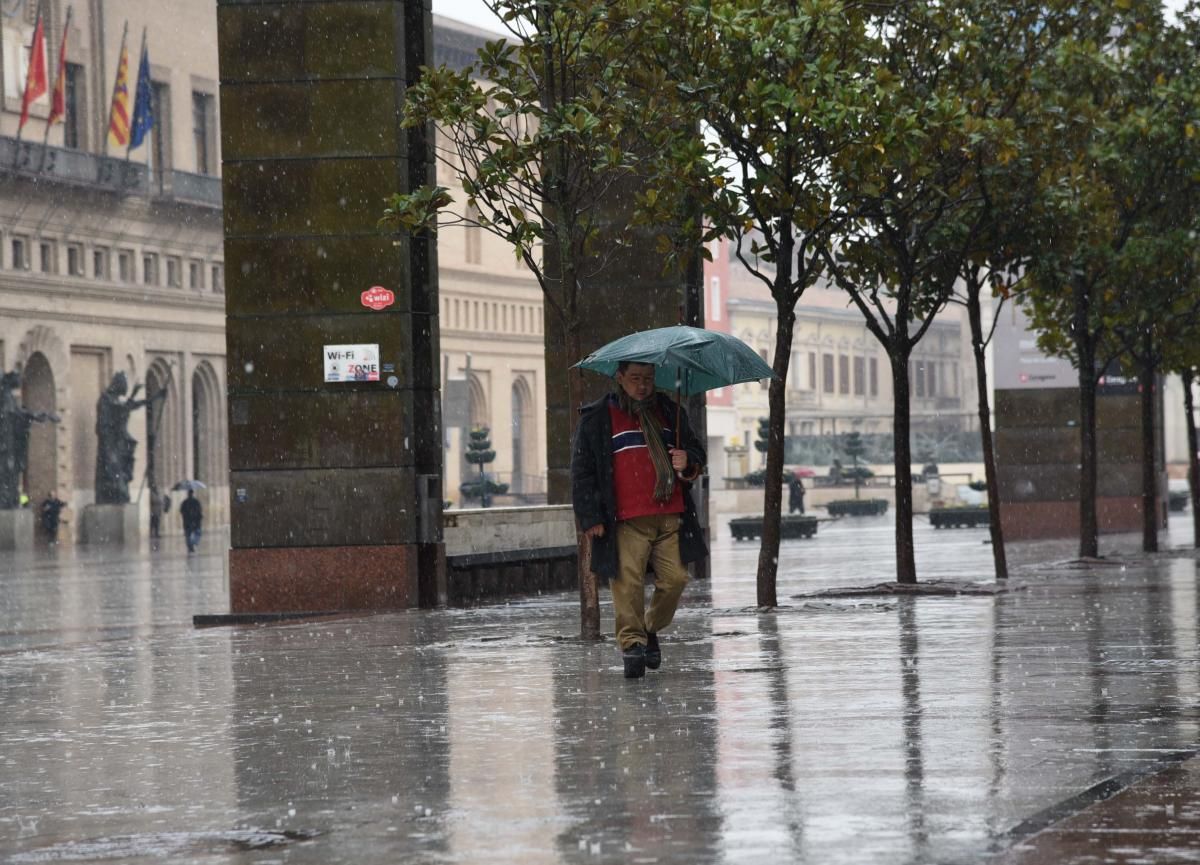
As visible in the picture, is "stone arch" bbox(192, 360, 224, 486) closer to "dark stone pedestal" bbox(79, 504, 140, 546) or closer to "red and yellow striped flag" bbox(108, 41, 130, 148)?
"red and yellow striped flag" bbox(108, 41, 130, 148)

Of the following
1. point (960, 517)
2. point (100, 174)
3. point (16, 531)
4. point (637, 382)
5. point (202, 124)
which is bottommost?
point (960, 517)

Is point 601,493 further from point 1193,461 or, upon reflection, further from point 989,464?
point 1193,461

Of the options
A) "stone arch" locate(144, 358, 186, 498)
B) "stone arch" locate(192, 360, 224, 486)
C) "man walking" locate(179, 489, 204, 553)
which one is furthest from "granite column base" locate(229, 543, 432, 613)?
"stone arch" locate(192, 360, 224, 486)

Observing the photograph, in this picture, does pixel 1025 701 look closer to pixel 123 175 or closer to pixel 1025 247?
pixel 1025 247

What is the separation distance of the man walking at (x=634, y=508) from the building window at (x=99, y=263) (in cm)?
6296

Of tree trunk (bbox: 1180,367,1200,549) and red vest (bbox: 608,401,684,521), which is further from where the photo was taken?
tree trunk (bbox: 1180,367,1200,549)

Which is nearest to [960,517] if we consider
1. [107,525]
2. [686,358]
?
[107,525]

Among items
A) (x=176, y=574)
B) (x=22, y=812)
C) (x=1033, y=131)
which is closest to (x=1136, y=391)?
(x=176, y=574)

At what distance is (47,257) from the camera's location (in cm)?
7069

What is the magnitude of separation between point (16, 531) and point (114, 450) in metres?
8.86

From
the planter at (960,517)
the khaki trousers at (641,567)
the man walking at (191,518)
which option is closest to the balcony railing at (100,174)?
the man walking at (191,518)

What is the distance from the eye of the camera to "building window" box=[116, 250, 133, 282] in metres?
74.8

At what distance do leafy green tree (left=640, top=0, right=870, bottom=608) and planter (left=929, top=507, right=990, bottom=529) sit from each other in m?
36.0

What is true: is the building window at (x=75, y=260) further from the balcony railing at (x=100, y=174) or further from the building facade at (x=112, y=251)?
the balcony railing at (x=100, y=174)
